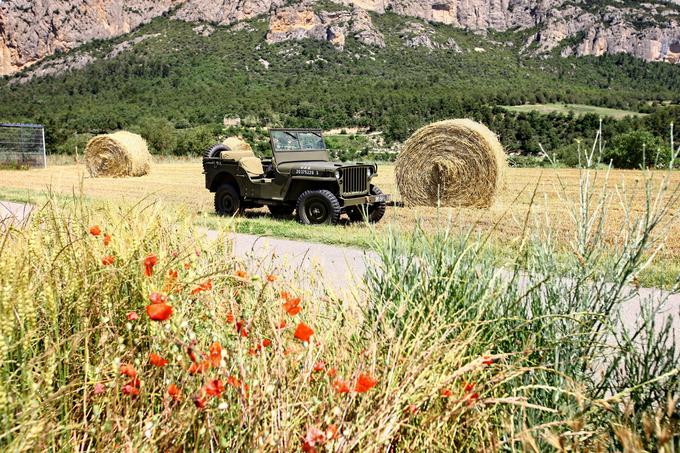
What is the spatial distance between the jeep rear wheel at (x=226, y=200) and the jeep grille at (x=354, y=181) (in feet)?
7.45

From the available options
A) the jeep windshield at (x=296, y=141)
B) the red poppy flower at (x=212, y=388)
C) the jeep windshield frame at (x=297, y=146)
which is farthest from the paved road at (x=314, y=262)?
the jeep windshield at (x=296, y=141)

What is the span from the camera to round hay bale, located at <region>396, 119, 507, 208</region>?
41.3 ft

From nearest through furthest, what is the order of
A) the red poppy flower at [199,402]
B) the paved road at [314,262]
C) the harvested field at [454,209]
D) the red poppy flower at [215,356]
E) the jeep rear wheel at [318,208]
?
the red poppy flower at [199,402]
the red poppy flower at [215,356]
the paved road at [314,262]
the harvested field at [454,209]
the jeep rear wheel at [318,208]

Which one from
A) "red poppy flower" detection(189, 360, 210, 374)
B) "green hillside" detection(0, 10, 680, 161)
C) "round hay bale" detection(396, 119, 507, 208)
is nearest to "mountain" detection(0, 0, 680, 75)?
"green hillside" detection(0, 10, 680, 161)

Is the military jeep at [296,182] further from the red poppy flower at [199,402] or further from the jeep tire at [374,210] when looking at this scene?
the red poppy flower at [199,402]

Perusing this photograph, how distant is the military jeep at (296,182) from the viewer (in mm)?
10047

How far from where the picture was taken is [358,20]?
277 ft

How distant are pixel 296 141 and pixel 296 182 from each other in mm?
1056

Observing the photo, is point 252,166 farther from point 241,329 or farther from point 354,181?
point 241,329

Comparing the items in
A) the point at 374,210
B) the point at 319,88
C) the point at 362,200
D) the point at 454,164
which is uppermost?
the point at 319,88

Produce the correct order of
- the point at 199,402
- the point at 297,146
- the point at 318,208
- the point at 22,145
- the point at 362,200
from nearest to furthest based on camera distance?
the point at 199,402 → the point at 318,208 → the point at 362,200 → the point at 297,146 → the point at 22,145

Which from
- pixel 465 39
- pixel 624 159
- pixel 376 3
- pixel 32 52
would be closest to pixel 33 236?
pixel 624 159

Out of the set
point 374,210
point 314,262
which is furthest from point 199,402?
point 374,210

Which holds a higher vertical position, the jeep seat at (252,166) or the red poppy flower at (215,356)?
the jeep seat at (252,166)
